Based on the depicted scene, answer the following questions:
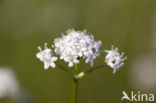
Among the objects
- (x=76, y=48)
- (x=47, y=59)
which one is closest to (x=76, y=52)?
(x=76, y=48)

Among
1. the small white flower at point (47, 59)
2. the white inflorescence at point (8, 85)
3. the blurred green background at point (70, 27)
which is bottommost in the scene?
the small white flower at point (47, 59)

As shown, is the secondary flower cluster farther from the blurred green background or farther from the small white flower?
the blurred green background

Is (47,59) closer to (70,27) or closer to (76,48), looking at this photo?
(76,48)

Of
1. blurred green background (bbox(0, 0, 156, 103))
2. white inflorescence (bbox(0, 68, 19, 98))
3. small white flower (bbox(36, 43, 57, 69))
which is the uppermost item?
blurred green background (bbox(0, 0, 156, 103))

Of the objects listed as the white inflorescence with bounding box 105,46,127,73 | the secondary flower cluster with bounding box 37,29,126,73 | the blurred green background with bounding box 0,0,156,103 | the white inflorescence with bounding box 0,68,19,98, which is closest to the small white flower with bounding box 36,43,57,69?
the secondary flower cluster with bounding box 37,29,126,73

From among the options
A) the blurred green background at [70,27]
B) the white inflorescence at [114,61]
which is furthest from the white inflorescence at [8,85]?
the white inflorescence at [114,61]

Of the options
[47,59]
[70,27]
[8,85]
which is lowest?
[47,59]

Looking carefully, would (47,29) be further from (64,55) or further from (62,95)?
(64,55)

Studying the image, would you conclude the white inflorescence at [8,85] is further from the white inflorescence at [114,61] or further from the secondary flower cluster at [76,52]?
the white inflorescence at [114,61]
